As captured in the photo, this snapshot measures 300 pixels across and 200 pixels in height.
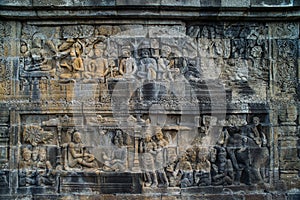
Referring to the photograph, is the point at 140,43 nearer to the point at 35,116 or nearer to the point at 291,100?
the point at 35,116

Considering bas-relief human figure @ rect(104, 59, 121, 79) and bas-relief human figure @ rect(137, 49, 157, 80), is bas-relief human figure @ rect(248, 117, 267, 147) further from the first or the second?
bas-relief human figure @ rect(104, 59, 121, 79)

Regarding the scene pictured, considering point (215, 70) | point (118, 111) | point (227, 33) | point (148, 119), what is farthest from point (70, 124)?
point (227, 33)

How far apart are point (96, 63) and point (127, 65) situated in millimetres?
521

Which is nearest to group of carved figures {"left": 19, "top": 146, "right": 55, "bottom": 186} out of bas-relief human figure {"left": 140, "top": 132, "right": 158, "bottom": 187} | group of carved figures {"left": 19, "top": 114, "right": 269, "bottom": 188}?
group of carved figures {"left": 19, "top": 114, "right": 269, "bottom": 188}

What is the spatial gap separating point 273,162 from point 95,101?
3144 millimetres

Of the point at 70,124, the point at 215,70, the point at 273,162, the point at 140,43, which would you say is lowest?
the point at 273,162

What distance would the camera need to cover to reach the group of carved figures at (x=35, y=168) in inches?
278

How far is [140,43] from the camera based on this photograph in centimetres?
723

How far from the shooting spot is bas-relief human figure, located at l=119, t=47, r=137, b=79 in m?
7.18

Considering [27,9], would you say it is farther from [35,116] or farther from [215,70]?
[215,70]

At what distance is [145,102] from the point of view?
23.4 ft

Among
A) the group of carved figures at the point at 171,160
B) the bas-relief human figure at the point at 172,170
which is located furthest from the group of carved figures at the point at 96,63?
the bas-relief human figure at the point at 172,170

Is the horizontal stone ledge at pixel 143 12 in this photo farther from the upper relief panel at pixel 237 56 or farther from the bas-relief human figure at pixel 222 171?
the bas-relief human figure at pixel 222 171

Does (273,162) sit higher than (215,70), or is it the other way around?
(215,70)
